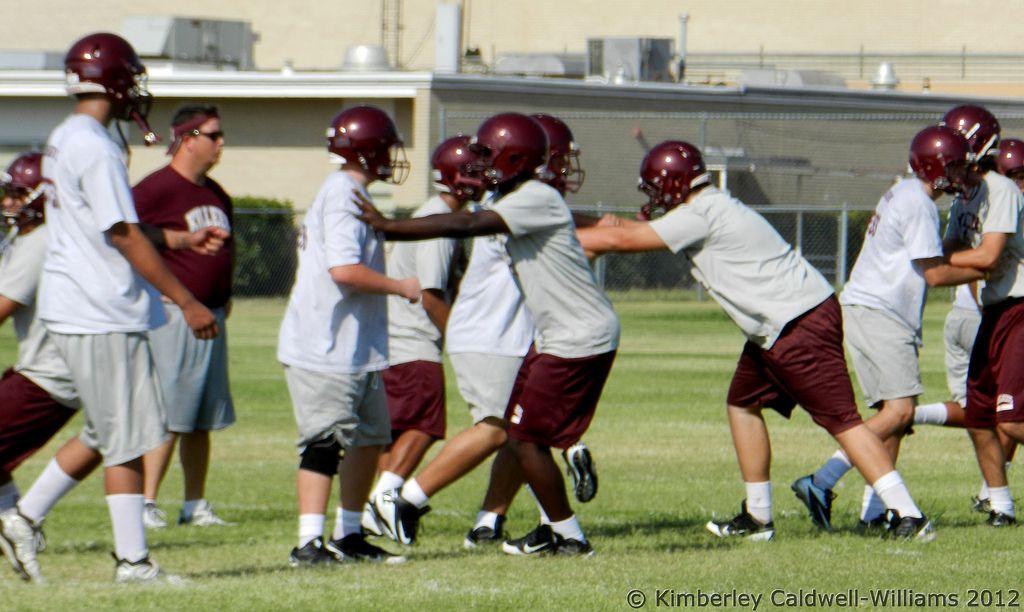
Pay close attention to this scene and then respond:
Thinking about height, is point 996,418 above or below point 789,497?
above

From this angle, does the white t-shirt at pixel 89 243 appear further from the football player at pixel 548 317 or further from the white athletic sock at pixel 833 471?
the white athletic sock at pixel 833 471

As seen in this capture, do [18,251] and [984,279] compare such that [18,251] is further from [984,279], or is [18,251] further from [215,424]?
[984,279]

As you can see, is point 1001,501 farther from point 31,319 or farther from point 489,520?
point 31,319

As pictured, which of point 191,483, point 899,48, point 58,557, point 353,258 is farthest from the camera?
point 899,48

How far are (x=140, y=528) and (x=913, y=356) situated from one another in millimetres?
4147

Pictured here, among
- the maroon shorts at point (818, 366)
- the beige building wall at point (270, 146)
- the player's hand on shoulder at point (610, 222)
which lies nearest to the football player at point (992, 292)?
the maroon shorts at point (818, 366)

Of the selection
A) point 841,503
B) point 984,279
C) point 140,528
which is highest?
point 984,279

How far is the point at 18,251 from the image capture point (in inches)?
310

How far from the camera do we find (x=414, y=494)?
7.97 m

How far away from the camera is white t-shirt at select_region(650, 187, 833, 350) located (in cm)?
791

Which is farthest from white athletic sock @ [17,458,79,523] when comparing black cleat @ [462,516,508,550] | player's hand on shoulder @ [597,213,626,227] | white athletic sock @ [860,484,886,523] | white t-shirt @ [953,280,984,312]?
white t-shirt @ [953,280,984,312]

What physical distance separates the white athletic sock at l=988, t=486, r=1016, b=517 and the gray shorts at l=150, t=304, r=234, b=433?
425 cm

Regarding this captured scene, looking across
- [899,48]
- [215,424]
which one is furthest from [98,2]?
[215,424]

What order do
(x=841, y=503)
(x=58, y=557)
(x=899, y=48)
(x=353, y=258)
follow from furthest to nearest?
1. (x=899, y=48)
2. (x=841, y=503)
3. (x=58, y=557)
4. (x=353, y=258)
